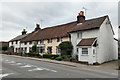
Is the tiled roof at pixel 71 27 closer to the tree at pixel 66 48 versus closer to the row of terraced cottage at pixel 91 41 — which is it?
the row of terraced cottage at pixel 91 41

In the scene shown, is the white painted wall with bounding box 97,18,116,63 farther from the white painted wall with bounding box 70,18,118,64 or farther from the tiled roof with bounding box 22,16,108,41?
the tiled roof with bounding box 22,16,108,41

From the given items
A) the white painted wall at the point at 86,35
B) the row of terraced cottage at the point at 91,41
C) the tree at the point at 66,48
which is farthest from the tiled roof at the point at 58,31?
the tree at the point at 66,48

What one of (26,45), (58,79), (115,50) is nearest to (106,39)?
(115,50)

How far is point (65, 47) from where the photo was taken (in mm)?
21016

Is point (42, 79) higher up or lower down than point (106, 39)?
lower down

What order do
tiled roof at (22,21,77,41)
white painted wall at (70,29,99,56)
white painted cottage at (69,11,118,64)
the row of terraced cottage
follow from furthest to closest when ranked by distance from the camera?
tiled roof at (22,21,77,41) → white painted wall at (70,29,99,56) → the row of terraced cottage → white painted cottage at (69,11,118,64)

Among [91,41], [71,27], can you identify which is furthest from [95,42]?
[71,27]

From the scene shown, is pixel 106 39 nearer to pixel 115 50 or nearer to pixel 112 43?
pixel 112 43

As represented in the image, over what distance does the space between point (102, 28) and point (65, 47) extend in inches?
302

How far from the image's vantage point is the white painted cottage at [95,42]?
56.1 feet

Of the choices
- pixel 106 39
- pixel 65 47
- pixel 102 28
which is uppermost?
pixel 102 28

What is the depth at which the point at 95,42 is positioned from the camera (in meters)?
17.7

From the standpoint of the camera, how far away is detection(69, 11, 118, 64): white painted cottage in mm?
17094

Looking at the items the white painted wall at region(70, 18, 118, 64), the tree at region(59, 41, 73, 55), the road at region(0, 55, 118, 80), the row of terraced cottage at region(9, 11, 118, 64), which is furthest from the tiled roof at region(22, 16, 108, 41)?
the road at region(0, 55, 118, 80)
